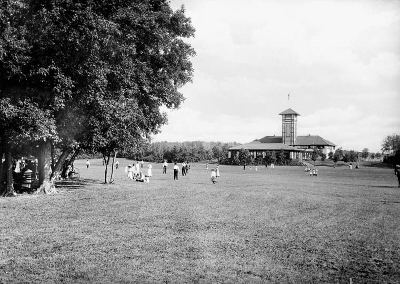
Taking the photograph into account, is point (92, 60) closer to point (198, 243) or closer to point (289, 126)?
point (198, 243)

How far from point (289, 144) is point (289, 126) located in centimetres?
592

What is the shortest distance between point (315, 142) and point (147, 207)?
114 metres

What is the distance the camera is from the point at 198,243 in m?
9.59

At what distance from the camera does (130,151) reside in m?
27.8

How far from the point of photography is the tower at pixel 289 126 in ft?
380

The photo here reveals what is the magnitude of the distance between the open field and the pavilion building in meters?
86.0

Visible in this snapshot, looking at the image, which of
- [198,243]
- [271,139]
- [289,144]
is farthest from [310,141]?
[198,243]

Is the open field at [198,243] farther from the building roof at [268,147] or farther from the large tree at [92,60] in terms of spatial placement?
the building roof at [268,147]

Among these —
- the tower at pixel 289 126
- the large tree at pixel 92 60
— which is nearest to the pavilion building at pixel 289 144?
the tower at pixel 289 126

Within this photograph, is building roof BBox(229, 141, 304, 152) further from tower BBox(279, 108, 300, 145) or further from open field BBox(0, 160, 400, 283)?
open field BBox(0, 160, 400, 283)

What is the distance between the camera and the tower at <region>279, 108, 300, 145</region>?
116 m

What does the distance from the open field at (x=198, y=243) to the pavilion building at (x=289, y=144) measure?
85952mm

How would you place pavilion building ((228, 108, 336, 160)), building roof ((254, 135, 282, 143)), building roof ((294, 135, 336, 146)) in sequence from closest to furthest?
pavilion building ((228, 108, 336, 160)) → building roof ((254, 135, 282, 143)) → building roof ((294, 135, 336, 146))

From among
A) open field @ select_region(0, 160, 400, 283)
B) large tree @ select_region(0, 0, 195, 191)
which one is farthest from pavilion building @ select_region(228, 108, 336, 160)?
open field @ select_region(0, 160, 400, 283)
